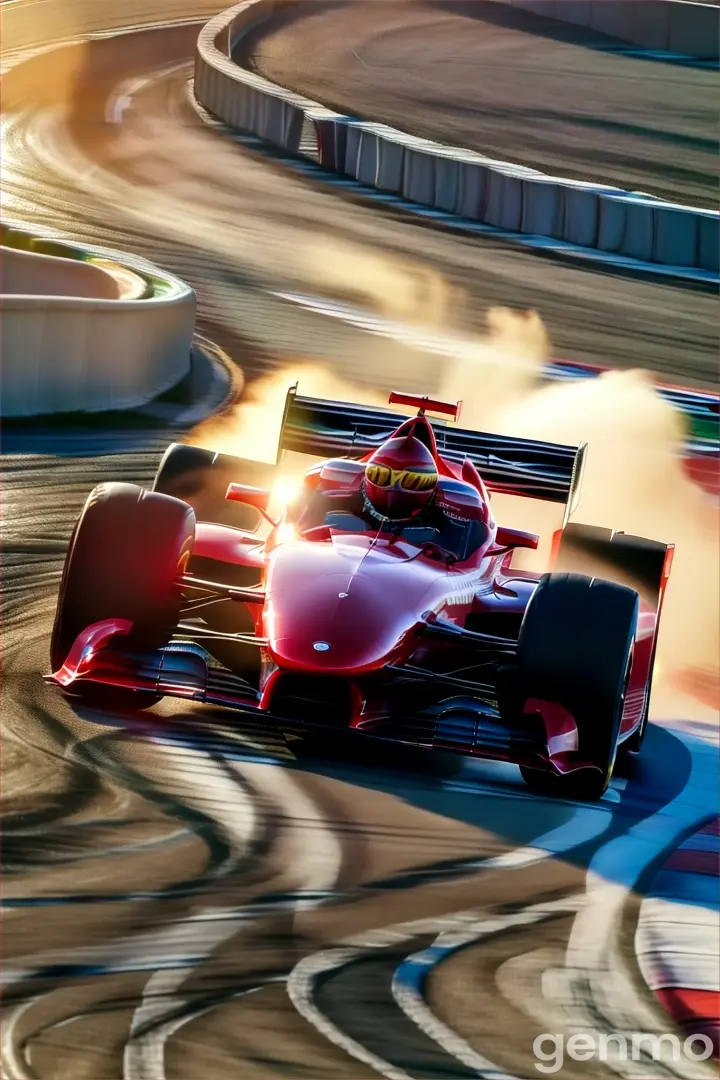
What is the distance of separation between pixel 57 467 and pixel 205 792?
20.9 feet

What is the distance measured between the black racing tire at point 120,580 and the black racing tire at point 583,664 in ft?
5.93

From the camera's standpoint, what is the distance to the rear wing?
1086 cm

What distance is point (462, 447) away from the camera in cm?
1112

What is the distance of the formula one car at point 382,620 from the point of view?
26.6ft

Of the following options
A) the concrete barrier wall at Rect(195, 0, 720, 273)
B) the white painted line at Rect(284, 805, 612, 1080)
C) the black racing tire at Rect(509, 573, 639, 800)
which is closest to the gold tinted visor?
the black racing tire at Rect(509, 573, 639, 800)

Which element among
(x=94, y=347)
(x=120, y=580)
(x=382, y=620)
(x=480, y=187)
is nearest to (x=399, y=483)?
(x=382, y=620)

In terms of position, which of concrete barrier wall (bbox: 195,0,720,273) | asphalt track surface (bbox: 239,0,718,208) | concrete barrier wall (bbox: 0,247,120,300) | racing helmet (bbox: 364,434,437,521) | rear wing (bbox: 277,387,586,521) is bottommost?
asphalt track surface (bbox: 239,0,718,208)

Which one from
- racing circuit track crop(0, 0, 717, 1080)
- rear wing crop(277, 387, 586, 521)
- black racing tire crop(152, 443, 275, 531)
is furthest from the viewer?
rear wing crop(277, 387, 586, 521)

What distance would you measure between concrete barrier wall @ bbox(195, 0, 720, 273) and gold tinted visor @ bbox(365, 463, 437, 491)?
15.4 meters

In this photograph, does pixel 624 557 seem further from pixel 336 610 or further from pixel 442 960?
pixel 442 960

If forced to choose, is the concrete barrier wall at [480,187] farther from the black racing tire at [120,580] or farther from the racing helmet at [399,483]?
the black racing tire at [120,580]

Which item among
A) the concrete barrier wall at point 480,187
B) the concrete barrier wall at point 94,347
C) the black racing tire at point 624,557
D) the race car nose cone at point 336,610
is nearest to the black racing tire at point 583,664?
the race car nose cone at point 336,610

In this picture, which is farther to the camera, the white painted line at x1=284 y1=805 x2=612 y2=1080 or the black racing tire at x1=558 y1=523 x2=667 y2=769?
the black racing tire at x1=558 y1=523 x2=667 y2=769

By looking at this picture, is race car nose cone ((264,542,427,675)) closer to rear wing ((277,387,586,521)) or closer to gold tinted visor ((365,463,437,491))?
gold tinted visor ((365,463,437,491))
